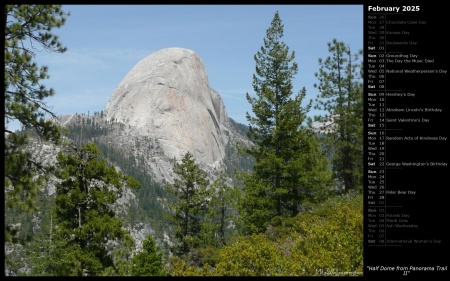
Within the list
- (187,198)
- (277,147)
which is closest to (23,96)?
(277,147)
